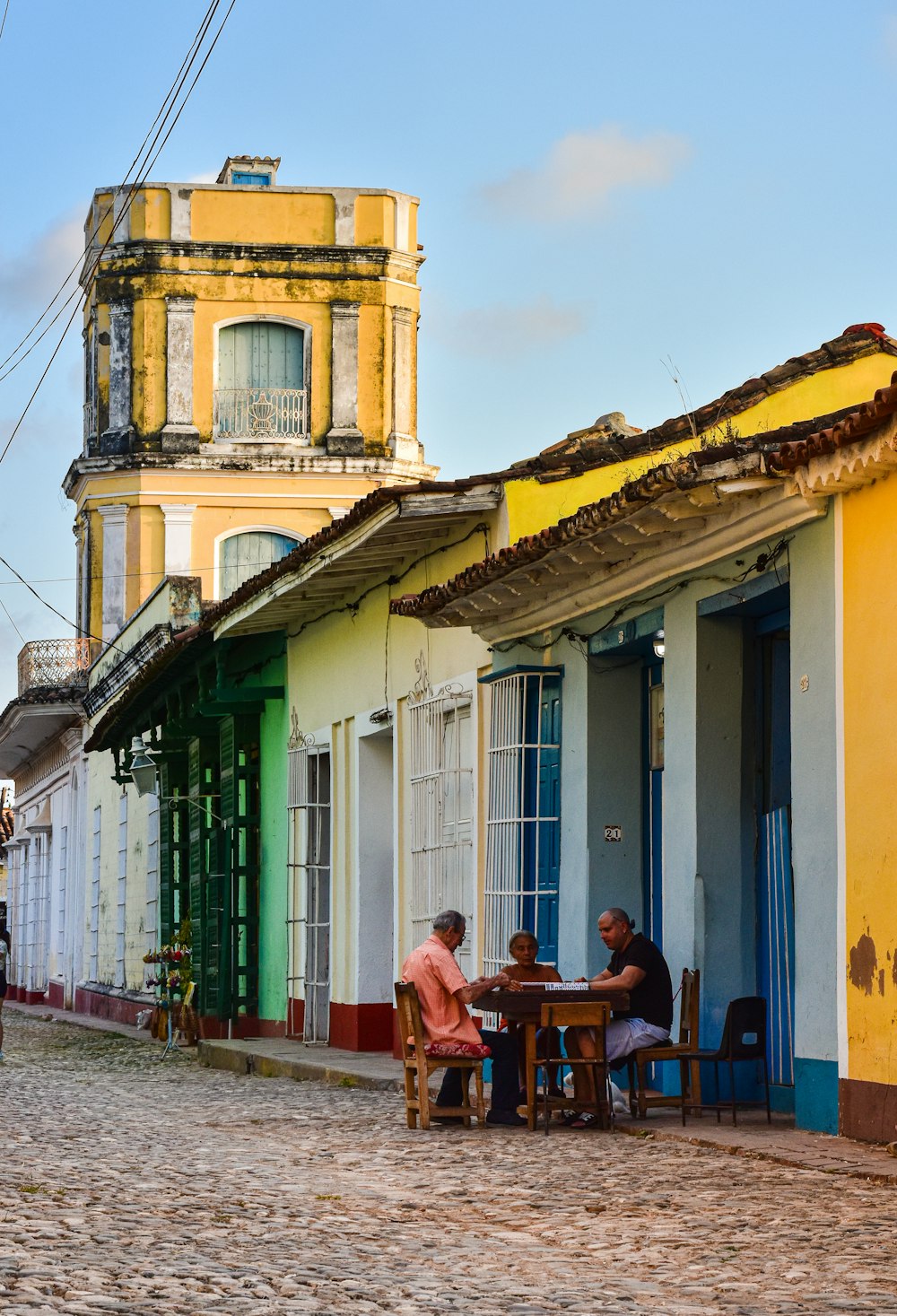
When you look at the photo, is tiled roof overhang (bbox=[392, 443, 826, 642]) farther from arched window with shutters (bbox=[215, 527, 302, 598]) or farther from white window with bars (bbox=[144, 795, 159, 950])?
arched window with shutters (bbox=[215, 527, 302, 598])

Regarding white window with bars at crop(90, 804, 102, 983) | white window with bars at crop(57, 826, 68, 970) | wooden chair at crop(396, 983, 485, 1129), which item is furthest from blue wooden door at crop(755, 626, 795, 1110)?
white window with bars at crop(57, 826, 68, 970)

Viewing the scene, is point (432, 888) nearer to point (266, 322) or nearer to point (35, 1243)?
point (35, 1243)

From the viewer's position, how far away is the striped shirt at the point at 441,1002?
10.4 m

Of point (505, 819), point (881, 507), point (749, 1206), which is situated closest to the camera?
point (749, 1206)

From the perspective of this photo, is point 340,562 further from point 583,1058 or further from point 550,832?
point 583,1058

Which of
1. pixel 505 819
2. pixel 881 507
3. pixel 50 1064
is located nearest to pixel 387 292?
pixel 50 1064

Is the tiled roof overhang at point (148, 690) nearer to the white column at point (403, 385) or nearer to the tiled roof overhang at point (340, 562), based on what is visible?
the tiled roof overhang at point (340, 562)

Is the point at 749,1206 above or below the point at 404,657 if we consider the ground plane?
below

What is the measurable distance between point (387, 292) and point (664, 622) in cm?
2287

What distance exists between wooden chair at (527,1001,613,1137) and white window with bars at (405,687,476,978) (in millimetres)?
3423

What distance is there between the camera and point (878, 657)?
28.3 ft

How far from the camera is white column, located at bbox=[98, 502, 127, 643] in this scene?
33.0 metres

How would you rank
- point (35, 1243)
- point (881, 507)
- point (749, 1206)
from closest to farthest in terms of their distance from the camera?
1. point (35, 1243)
2. point (749, 1206)
3. point (881, 507)

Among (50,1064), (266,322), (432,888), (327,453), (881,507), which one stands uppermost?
(266,322)
